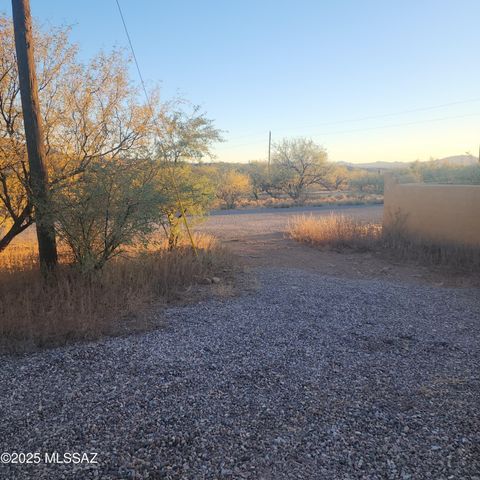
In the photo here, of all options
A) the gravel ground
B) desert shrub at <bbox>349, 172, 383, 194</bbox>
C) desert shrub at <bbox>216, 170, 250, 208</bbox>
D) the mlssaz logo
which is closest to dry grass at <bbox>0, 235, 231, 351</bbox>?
the gravel ground

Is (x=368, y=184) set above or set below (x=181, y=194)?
above

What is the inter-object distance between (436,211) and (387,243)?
1694mm

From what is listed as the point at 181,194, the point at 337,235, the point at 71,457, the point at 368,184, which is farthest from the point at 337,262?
the point at 368,184

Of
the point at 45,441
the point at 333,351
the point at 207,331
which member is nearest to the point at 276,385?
the point at 333,351

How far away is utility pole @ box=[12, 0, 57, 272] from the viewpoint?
6738 mm

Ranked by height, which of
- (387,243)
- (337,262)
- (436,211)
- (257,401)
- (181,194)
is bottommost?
(257,401)

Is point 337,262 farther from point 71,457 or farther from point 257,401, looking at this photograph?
point 71,457

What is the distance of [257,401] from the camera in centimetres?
370

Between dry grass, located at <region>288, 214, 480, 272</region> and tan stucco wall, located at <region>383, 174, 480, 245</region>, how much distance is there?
350 mm

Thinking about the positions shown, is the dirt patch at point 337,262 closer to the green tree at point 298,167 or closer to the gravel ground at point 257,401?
the gravel ground at point 257,401

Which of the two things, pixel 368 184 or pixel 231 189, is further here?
Answer: pixel 368 184

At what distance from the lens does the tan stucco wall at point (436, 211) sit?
11297mm

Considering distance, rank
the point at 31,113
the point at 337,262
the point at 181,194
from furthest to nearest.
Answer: the point at 337,262, the point at 181,194, the point at 31,113

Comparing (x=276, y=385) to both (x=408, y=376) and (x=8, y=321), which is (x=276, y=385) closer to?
(x=408, y=376)
